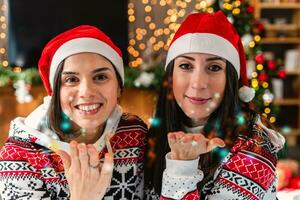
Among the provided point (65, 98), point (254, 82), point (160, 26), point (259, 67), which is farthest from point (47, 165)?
point (259, 67)

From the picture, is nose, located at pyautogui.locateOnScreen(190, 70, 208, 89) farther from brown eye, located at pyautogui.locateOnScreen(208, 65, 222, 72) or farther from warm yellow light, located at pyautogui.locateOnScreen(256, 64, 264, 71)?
warm yellow light, located at pyautogui.locateOnScreen(256, 64, 264, 71)

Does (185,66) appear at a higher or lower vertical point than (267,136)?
higher

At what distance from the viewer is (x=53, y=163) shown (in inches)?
32.4

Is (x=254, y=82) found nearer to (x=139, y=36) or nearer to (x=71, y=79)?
(x=139, y=36)

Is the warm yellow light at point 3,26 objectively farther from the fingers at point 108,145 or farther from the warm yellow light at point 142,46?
the warm yellow light at point 142,46

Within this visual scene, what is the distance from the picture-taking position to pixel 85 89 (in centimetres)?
72

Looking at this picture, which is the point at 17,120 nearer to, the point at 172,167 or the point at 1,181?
the point at 1,181

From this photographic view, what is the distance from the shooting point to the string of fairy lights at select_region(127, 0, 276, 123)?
4.52 feet

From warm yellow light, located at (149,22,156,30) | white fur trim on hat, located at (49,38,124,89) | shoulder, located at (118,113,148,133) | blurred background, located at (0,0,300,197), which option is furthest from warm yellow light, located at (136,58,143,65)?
white fur trim on hat, located at (49,38,124,89)

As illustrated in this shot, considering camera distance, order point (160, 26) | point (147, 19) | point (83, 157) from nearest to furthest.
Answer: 1. point (83, 157)
2. point (160, 26)
3. point (147, 19)

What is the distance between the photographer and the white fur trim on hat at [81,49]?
0.77 meters

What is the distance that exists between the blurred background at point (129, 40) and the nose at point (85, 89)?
20cm

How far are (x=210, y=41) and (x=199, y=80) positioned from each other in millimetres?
92

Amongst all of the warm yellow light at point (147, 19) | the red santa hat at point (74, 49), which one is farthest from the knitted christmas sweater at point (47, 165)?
the warm yellow light at point (147, 19)
